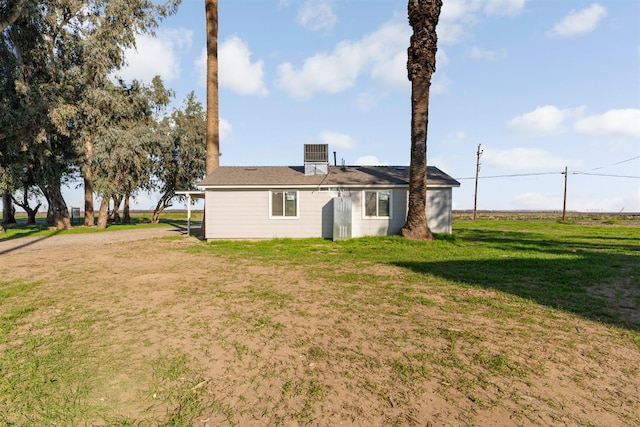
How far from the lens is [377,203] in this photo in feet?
57.7

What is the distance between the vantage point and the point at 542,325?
17.5 feet

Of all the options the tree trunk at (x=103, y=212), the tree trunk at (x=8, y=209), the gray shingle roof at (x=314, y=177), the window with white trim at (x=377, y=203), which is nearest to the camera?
the gray shingle roof at (x=314, y=177)

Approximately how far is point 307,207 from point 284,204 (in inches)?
48.1

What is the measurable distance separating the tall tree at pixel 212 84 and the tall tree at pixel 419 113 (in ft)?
37.7

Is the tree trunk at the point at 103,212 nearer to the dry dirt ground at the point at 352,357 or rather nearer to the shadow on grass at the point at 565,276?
the dry dirt ground at the point at 352,357

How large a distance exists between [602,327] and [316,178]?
14247mm

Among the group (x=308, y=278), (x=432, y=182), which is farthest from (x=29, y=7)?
(x=432, y=182)

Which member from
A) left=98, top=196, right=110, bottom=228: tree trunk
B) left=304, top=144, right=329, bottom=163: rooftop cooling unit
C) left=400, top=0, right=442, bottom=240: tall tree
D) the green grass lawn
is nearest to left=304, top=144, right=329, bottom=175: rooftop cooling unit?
left=304, top=144, right=329, bottom=163: rooftop cooling unit

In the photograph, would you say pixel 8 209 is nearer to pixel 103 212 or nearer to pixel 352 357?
pixel 103 212

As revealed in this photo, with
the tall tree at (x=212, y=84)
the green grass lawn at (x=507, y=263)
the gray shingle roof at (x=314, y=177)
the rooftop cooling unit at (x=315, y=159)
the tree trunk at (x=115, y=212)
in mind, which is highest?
the tall tree at (x=212, y=84)

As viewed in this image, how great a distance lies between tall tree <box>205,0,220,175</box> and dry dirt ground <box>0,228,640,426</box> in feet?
44.1

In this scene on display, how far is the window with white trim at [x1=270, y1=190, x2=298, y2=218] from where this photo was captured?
17328 millimetres

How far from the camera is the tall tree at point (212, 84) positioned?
20.0m

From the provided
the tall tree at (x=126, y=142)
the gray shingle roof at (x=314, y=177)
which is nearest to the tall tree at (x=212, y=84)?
the gray shingle roof at (x=314, y=177)
